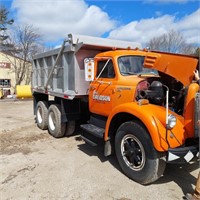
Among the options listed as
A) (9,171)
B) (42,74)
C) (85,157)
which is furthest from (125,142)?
(42,74)

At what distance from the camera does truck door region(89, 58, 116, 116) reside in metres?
4.89

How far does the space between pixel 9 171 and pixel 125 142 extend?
94.2 inches

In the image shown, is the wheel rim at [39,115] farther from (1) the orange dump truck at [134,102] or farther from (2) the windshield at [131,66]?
(2) the windshield at [131,66]

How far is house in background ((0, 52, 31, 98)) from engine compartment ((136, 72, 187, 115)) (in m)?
27.5

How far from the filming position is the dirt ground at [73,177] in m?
3.72

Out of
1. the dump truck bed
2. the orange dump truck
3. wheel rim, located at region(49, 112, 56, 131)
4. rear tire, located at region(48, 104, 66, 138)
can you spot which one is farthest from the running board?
wheel rim, located at region(49, 112, 56, 131)

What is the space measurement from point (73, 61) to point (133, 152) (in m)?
2.94

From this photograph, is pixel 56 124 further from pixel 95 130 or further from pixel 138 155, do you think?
pixel 138 155

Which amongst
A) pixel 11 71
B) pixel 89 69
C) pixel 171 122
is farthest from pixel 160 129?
pixel 11 71

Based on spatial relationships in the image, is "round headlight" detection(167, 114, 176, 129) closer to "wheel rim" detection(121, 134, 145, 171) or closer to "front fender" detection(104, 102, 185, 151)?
"front fender" detection(104, 102, 185, 151)

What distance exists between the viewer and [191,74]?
3.76 m

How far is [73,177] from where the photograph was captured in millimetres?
4332

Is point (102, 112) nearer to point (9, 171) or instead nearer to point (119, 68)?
point (119, 68)

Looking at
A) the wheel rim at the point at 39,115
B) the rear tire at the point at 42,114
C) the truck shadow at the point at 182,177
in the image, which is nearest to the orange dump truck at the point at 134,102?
the truck shadow at the point at 182,177
